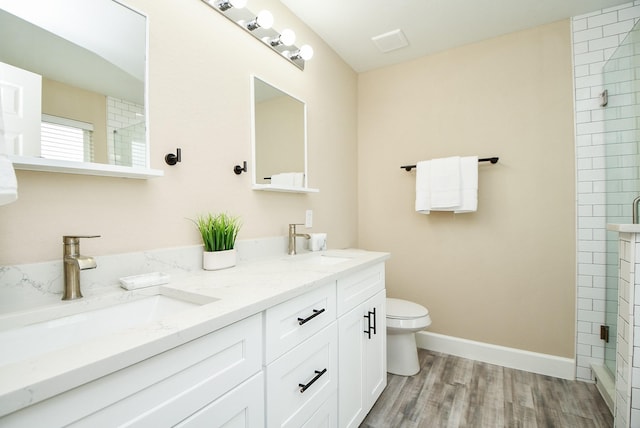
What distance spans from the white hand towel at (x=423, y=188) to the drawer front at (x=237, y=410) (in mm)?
1799

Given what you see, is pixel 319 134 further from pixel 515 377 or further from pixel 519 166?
pixel 515 377

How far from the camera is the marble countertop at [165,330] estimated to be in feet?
1.41

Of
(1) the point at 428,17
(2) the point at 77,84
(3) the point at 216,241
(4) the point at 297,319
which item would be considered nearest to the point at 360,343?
(4) the point at 297,319

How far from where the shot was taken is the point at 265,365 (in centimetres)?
85

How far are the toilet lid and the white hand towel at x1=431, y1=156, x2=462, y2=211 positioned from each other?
734 mm

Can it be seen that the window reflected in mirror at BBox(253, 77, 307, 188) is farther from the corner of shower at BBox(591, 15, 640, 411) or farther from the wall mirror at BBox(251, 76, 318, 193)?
the corner of shower at BBox(591, 15, 640, 411)

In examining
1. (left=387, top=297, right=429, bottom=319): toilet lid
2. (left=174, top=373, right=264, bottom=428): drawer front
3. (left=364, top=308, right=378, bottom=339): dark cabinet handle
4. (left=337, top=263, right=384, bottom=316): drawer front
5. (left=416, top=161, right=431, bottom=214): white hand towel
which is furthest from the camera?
(left=416, top=161, right=431, bottom=214): white hand towel

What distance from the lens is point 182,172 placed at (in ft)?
4.09

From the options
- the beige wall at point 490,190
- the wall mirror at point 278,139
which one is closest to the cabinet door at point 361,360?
the wall mirror at point 278,139

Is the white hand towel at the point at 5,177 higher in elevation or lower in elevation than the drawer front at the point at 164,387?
higher

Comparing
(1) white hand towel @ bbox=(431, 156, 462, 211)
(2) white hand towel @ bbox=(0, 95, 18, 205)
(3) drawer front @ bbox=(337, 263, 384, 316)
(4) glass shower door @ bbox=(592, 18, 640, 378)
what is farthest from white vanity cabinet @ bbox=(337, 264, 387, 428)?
(4) glass shower door @ bbox=(592, 18, 640, 378)

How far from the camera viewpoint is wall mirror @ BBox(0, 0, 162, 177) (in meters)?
0.81

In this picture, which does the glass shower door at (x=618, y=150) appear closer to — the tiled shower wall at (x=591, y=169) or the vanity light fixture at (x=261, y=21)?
the tiled shower wall at (x=591, y=169)

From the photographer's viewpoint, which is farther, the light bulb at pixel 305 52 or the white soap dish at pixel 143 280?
the light bulb at pixel 305 52
